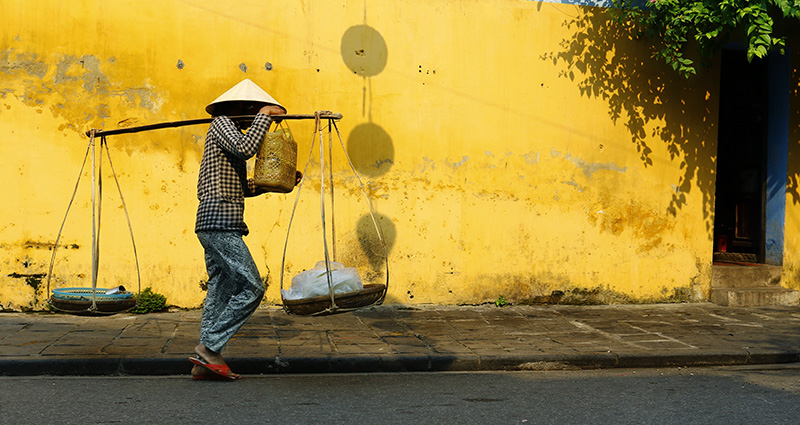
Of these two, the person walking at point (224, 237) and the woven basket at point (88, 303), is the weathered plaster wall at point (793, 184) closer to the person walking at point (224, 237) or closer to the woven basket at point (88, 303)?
the person walking at point (224, 237)

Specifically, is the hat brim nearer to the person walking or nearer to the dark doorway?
the person walking

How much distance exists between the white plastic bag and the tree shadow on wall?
475 centimetres

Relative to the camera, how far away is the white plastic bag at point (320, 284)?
5020 millimetres

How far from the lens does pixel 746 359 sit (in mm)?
6098

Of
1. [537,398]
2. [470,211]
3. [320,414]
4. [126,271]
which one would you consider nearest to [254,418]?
[320,414]

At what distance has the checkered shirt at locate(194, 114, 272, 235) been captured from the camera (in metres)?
4.88

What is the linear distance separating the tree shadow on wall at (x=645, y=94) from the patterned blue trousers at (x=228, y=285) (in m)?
5.20

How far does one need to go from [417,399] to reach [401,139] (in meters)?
4.19

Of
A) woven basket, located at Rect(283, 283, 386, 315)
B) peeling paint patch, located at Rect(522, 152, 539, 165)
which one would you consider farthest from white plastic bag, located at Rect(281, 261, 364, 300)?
peeling paint patch, located at Rect(522, 152, 539, 165)

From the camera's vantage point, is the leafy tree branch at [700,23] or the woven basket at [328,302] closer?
the woven basket at [328,302]

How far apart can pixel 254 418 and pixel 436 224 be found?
457cm

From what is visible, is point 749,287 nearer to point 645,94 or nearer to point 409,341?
point 645,94

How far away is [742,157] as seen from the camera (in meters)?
9.90

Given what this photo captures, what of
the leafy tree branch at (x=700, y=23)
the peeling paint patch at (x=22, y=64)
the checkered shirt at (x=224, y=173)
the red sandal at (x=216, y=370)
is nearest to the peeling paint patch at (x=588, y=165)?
the leafy tree branch at (x=700, y=23)
